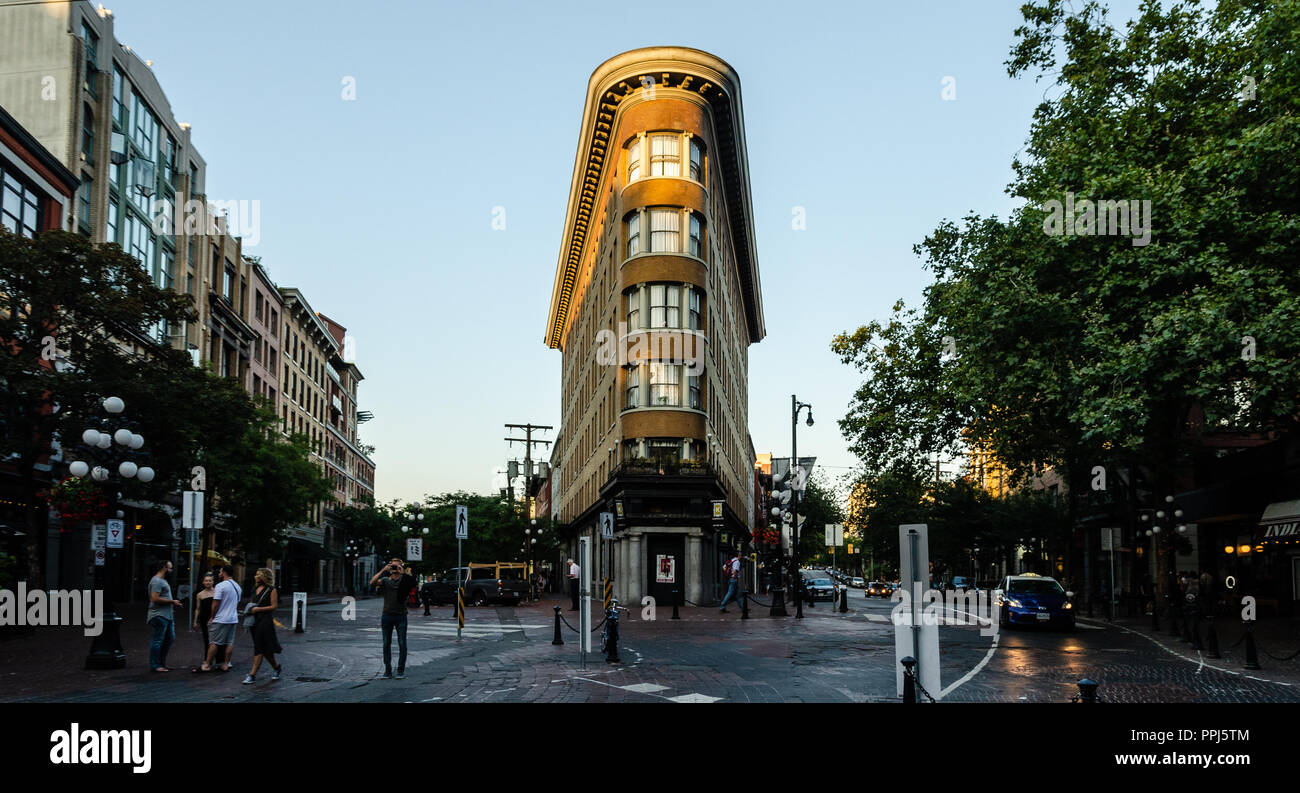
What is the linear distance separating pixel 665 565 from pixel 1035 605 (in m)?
18.4

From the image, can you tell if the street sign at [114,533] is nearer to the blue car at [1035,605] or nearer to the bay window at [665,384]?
the blue car at [1035,605]

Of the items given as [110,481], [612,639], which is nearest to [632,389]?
[612,639]

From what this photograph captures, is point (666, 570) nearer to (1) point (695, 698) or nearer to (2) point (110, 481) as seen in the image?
(2) point (110, 481)

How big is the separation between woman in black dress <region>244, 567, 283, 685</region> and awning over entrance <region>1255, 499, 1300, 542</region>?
26947mm

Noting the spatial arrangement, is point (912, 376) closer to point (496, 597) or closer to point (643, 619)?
point (643, 619)

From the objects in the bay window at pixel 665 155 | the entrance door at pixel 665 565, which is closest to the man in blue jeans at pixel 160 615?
the entrance door at pixel 665 565

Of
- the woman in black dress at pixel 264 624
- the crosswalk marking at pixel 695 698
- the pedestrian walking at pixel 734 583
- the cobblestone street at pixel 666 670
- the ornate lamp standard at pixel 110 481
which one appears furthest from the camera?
the pedestrian walking at pixel 734 583

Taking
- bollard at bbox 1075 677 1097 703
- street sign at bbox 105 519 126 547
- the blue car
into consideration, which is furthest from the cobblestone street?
bollard at bbox 1075 677 1097 703

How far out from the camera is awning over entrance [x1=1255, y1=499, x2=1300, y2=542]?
2888cm

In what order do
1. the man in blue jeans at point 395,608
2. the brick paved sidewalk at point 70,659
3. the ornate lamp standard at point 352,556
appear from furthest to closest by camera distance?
1. the ornate lamp standard at point 352,556
2. the man in blue jeans at point 395,608
3. the brick paved sidewalk at point 70,659

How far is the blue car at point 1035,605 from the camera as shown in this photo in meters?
26.8

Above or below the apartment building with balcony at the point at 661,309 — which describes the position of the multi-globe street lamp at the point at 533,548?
below

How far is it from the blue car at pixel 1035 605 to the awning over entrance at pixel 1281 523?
7001 millimetres
